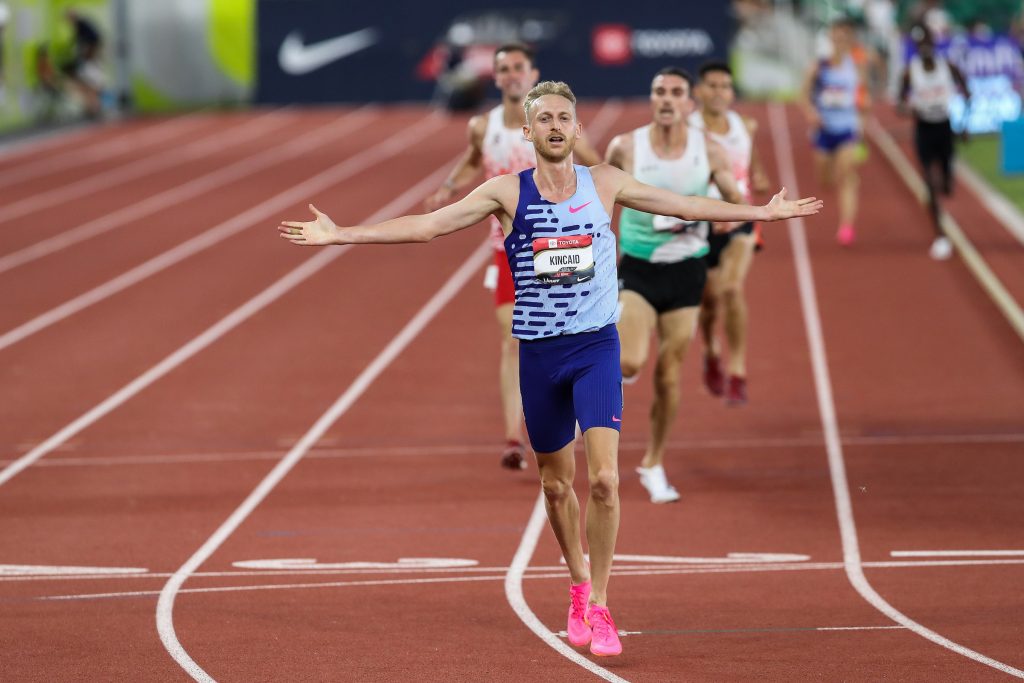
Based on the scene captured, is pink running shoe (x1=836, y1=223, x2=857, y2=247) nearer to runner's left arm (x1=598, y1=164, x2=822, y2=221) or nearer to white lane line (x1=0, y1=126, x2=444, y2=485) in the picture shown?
white lane line (x1=0, y1=126, x2=444, y2=485)

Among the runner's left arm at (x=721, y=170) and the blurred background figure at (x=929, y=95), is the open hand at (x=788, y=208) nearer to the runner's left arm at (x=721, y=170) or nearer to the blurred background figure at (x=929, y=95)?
the runner's left arm at (x=721, y=170)

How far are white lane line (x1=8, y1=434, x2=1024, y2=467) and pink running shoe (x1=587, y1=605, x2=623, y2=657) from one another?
4.33m

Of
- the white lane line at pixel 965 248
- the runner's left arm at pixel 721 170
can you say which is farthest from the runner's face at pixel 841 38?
the runner's left arm at pixel 721 170

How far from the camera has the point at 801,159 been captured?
2592cm

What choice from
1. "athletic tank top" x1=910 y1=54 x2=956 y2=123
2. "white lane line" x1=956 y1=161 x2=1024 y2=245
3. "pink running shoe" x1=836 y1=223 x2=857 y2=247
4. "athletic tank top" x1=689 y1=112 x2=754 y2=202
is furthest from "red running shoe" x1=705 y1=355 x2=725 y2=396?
"pink running shoe" x1=836 y1=223 x2=857 y2=247

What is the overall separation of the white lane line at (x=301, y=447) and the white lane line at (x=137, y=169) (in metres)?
6.66

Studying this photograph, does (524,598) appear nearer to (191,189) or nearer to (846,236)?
(846,236)

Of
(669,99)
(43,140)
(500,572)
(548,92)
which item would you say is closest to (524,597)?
(500,572)

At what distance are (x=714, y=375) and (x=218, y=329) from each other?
5.19 m

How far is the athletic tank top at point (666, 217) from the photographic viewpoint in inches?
359

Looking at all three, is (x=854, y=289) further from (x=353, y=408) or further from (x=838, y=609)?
(x=838, y=609)

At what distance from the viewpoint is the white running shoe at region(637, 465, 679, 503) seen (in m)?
9.51

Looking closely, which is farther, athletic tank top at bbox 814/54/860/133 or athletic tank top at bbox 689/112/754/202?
athletic tank top at bbox 814/54/860/133

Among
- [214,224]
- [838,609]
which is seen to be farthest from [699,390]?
[214,224]
